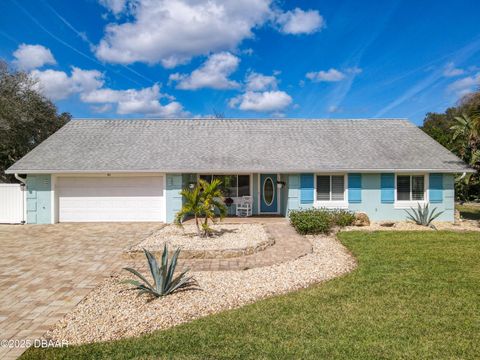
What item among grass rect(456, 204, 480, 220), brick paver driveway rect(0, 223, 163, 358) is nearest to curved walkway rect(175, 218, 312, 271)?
brick paver driveway rect(0, 223, 163, 358)

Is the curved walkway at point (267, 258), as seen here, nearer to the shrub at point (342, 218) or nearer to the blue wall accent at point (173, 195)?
the shrub at point (342, 218)

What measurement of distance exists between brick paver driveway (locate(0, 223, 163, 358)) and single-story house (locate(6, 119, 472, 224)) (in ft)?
4.34

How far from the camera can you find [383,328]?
5078 millimetres

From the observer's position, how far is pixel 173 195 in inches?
615

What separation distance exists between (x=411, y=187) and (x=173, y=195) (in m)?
11.3

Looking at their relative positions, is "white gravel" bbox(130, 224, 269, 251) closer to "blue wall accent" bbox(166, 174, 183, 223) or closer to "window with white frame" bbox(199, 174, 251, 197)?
"blue wall accent" bbox(166, 174, 183, 223)

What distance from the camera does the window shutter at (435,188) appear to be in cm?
1560

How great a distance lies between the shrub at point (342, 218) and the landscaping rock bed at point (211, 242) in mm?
3242

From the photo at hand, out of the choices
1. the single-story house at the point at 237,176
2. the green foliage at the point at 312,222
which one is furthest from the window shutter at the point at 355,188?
the green foliage at the point at 312,222

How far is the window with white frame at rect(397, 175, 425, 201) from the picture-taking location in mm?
15852

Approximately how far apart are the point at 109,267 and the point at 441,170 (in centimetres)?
1443

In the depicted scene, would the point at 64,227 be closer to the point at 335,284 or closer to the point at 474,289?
the point at 335,284

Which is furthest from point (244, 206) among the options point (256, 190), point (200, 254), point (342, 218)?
point (200, 254)

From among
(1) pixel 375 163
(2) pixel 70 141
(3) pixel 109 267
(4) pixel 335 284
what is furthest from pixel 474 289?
(2) pixel 70 141
